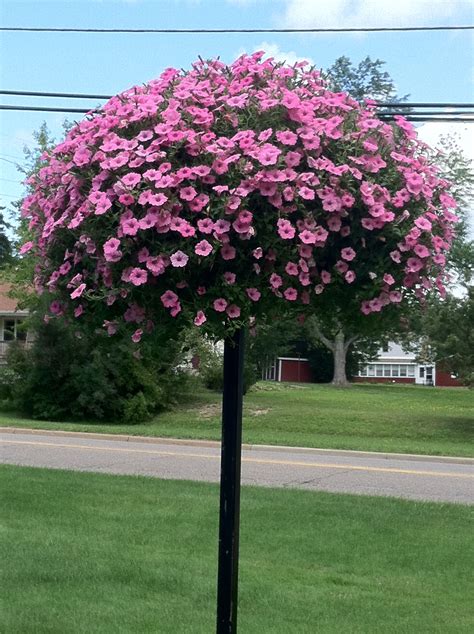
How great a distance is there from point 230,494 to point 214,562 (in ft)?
9.94

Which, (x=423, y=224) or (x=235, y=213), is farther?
(x=423, y=224)

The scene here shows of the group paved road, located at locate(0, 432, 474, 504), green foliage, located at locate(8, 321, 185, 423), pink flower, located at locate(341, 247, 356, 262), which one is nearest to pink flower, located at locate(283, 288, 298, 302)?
pink flower, located at locate(341, 247, 356, 262)

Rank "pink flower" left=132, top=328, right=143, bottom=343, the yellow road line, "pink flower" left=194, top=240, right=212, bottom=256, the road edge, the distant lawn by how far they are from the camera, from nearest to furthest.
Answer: "pink flower" left=194, top=240, right=212, bottom=256 < "pink flower" left=132, top=328, right=143, bottom=343 < the yellow road line < the road edge < the distant lawn

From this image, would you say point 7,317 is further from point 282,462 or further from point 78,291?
point 78,291

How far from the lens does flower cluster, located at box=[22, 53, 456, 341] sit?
3037 millimetres

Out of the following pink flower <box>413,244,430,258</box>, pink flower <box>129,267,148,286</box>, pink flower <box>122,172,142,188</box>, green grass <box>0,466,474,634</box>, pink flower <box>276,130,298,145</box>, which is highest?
pink flower <box>276,130,298,145</box>

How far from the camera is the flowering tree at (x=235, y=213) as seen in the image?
3.04 meters

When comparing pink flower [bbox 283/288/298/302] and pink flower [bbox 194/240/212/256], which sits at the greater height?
pink flower [bbox 194/240/212/256]

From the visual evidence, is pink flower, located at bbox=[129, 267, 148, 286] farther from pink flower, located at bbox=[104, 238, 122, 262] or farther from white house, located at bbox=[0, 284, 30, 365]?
white house, located at bbox=[0, 284, 30, 365]

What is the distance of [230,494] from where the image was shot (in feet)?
11.0

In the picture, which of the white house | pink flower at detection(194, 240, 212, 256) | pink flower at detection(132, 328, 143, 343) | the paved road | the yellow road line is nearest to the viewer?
pink flower at detection(194, 240, 212, 256)

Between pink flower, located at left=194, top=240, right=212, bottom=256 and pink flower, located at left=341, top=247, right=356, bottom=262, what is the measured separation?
513 mm

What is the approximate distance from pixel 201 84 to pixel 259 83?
0.78ft

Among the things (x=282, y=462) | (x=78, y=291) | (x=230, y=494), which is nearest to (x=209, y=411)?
(x=282, y=462)
